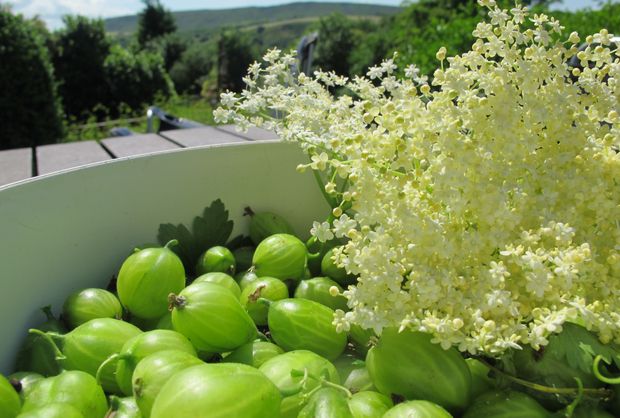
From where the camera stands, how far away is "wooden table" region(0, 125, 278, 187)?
1646mm

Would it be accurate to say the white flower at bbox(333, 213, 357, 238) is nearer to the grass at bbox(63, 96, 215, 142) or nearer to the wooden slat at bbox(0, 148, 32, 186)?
the wooden slat at bbox(0, 148, 32, 186)

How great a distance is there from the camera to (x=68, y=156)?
184cm

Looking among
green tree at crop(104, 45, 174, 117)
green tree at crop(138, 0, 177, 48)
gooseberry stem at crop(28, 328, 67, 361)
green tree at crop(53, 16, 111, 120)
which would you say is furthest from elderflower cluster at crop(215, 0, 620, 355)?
green tree at crop(138, 0, 177, 48)

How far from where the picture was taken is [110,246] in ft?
3.22

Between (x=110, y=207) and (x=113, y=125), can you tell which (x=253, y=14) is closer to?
(x=113, y=125)

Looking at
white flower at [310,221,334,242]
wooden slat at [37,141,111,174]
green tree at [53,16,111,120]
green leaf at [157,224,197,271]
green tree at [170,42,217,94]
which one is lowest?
green tree at [170,42,217,94]

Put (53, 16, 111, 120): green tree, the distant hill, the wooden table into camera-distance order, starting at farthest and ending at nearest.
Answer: the distant hill → (53, 16, 111, 120): green tree → the wooden table

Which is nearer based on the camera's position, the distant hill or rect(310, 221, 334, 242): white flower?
rect(310, 221, 334, 242): white flower

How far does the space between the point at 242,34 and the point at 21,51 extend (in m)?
13.7

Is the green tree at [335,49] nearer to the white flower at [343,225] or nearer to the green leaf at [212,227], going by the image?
the green leaf at [212,227]

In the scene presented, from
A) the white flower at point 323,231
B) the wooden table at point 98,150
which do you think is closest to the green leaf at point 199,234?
the white flower at point 323,231

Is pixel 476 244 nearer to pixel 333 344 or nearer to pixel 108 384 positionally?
pixel 333 344

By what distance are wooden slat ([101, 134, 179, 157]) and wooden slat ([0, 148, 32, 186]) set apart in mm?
263

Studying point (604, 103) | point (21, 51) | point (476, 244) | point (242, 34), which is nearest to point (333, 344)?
point (476, 244)
